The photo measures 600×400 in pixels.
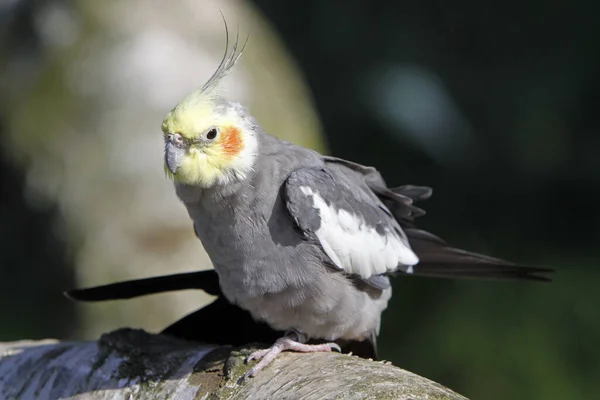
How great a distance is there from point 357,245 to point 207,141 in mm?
665

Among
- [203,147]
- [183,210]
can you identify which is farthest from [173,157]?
[183,210]

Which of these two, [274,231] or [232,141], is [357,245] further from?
[232,141]

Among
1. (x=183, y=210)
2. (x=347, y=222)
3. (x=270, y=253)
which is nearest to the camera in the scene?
(x=270, y=253)

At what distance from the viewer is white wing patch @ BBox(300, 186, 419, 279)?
8.66 feet

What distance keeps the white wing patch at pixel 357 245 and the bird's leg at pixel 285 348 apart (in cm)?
28

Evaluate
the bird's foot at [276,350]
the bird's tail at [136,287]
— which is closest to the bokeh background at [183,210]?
the bird's tail at [136,287]

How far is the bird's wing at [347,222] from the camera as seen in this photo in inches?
102

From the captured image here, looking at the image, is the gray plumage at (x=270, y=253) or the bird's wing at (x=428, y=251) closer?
the gray plumage at (x=270, y=253)

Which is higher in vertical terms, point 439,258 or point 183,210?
point 439,258

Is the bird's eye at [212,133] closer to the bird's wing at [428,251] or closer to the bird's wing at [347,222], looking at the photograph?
the bird's wing at [347,222]

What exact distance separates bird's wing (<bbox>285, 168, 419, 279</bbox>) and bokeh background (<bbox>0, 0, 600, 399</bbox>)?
2.43 metres

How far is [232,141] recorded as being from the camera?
254 centimetres

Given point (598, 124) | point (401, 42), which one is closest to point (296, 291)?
point (598, 124)

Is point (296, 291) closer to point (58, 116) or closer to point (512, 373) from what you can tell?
point (512, 373)
